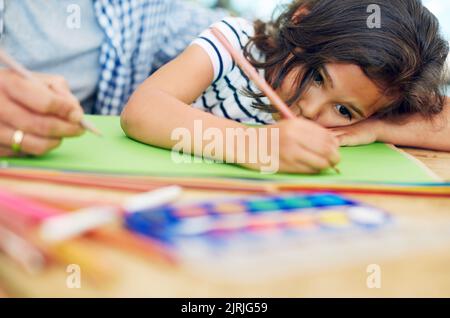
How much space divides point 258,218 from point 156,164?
196 mm

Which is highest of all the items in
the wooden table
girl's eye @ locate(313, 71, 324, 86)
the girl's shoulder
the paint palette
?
the girl's shoulder

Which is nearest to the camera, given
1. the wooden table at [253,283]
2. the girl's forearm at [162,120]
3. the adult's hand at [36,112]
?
the wooden table at [253,283]

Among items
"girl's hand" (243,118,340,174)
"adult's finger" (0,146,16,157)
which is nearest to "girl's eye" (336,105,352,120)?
"girl's hand" (243,118,340,174)

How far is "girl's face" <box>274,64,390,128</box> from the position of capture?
739mm

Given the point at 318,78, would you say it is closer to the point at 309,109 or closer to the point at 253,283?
the point at 309,109

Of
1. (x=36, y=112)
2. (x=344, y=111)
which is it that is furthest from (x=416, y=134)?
(x=36, y=112)

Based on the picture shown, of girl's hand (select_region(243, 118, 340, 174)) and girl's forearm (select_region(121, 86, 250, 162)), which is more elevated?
girl's forearm (select_region(121, 86, 250, 162))

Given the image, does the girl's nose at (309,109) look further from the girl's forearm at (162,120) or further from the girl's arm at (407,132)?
the girl's forearm at (162,120)

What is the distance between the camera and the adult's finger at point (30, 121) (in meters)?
0.48

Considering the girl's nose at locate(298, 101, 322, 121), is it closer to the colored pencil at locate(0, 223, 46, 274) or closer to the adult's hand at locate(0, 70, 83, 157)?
the adult's hand at locate(0, 70, 83, 157)

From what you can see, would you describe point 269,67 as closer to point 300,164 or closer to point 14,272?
point 300,164

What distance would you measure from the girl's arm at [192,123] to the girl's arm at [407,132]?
0.73ft

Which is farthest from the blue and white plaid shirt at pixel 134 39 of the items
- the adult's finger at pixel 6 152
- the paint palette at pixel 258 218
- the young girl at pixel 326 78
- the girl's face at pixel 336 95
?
the paint palette at pixel 258 218

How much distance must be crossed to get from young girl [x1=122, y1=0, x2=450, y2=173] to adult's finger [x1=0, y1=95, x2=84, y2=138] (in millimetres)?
158
